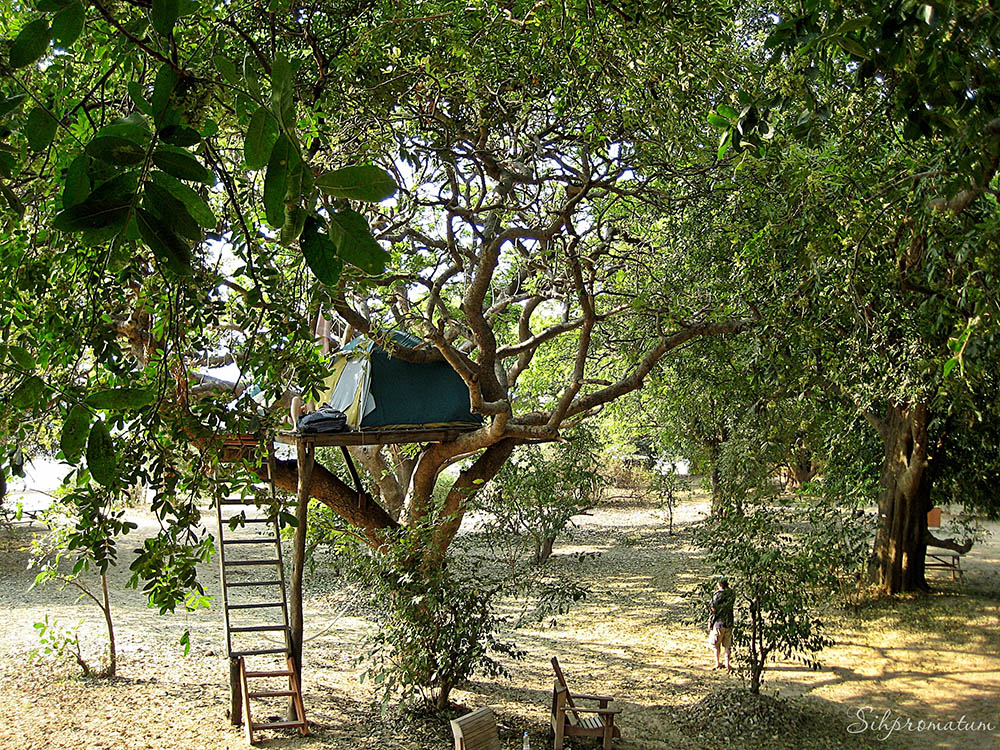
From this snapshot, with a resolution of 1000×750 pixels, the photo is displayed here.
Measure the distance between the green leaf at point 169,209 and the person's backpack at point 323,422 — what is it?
5822 millimetres

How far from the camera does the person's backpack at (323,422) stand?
691 centimetres

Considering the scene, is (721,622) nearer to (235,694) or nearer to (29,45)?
(235,694)

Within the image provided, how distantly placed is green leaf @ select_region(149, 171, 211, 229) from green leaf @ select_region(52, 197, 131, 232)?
9 centimetres

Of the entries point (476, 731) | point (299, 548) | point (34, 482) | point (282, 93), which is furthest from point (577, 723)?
point (282, 93)

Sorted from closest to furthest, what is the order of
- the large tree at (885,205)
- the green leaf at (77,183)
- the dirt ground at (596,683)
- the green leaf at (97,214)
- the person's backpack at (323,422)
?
1. the green leaf at (97,214)
2. the green leaf at (77,183)
3. the large tree at (885,205)
4. the person's backpack at (323,422)
5. the dirt ground at (596,683)

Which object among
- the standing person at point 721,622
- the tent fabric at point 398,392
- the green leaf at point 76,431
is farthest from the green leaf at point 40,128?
the standing person at point 721,622

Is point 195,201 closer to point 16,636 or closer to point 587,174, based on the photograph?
point 587,174

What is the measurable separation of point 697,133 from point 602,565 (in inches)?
506

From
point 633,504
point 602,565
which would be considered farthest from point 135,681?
point 633,504

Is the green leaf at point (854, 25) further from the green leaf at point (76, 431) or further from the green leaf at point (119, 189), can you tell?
the green leaf at point (76, 431)

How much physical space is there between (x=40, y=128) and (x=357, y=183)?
844mm

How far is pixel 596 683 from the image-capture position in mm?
9227

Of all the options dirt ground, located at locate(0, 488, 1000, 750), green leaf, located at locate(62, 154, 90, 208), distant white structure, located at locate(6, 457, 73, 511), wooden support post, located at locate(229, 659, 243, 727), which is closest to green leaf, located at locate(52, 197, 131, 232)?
green leaf, located at locate(62, 154, 90, 208)

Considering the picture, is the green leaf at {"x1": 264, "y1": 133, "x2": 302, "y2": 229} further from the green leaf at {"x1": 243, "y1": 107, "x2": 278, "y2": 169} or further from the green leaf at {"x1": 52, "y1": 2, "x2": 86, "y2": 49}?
the green leaf at {"x1": 52, "y1": 2, "x2": 86, "y2": 49}
